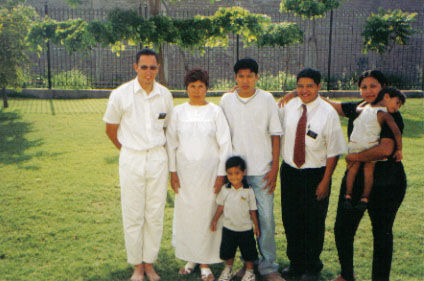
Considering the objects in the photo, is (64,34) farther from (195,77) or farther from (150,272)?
(150,272)

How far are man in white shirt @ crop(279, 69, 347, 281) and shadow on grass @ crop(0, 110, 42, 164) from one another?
5200 mm

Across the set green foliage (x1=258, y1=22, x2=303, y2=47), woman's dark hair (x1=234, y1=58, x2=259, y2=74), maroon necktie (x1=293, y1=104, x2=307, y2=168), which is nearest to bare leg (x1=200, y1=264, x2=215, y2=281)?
maroon necktie (x1=293, y1=104, x2=307, y2=168)

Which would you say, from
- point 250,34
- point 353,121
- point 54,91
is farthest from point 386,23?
point 353,121

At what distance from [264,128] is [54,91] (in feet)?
42.1

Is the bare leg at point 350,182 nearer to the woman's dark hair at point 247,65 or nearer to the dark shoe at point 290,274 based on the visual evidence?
the dark shoe at point 290,274

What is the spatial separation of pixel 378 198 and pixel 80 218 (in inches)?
143

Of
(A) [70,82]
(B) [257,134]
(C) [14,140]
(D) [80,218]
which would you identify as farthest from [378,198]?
(A) [70,82]

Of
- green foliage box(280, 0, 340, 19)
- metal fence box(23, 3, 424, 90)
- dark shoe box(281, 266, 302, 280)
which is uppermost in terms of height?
green foliage box(280, 0, 340, 19)

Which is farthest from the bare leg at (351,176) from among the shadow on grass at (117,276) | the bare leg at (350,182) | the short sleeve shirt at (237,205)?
the shadow on grass at (117,276)

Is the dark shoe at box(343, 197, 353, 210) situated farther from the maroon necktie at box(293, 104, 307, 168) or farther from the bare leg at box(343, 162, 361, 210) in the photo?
the maroon necktie at box(293, 104, 307, 168)

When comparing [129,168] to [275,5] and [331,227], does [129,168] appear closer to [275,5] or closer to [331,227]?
[331,227]

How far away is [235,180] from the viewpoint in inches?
150

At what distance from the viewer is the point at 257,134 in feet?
12.7

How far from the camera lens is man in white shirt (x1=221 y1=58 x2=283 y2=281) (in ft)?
12.6
